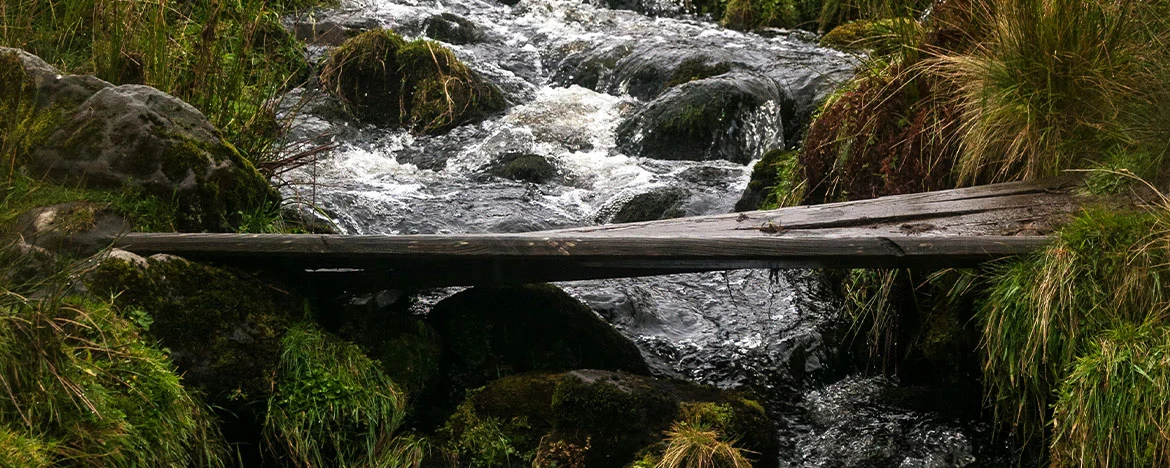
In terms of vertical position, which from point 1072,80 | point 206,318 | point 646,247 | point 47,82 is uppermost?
point 1072,80

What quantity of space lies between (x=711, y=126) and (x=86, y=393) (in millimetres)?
5863

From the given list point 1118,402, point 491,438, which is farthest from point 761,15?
point 1118,402

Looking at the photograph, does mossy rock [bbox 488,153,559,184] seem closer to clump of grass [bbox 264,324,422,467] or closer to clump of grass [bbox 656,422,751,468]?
clump of grass [bbox 264,324,422,467]

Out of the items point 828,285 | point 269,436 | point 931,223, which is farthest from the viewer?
point 828,285

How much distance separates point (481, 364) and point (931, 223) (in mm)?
2111

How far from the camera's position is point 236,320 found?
4.09 metres

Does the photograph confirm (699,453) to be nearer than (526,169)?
Yes

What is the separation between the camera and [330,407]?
157 inches

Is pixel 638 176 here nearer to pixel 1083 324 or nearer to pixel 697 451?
pixel 697 451

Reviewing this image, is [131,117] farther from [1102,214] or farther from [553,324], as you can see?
[1102,214]

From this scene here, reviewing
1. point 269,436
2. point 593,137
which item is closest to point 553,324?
point 269,436

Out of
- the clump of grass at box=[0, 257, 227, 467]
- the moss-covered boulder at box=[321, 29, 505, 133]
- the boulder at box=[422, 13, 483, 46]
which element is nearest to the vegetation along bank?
the clump of grass at box=[0, 257, 227, 467]

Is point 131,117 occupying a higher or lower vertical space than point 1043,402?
higher

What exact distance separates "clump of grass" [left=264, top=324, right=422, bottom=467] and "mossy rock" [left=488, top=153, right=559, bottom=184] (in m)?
3.58
